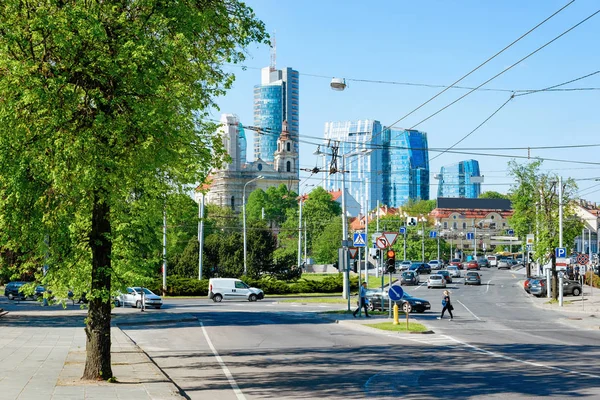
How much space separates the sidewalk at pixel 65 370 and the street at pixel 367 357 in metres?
0.70

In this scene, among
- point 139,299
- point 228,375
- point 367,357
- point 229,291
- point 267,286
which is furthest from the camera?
point 267,286

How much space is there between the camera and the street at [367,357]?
1551 centimetres

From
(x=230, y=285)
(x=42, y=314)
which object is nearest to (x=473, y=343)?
(x=42, y=314)

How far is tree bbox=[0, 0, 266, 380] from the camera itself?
1350 cm

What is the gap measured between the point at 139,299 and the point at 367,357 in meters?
30.6

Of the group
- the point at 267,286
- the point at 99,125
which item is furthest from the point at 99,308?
the point at 267,286

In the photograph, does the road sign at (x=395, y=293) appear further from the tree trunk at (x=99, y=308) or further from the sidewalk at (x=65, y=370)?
the tree trunk at (x=99, y=308)

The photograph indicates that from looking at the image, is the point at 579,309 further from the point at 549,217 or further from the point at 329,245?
the point at 329,245

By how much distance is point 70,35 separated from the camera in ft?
43.4

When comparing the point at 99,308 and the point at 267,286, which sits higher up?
the point at 99,308

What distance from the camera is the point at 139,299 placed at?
162 feet

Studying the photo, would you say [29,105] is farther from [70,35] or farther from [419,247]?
[419,247]

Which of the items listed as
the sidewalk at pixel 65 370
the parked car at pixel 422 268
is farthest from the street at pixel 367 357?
the parked car at pixel 422 268

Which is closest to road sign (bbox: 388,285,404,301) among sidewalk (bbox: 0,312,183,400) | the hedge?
sidewalk (bbox: 0,312,183,400)
